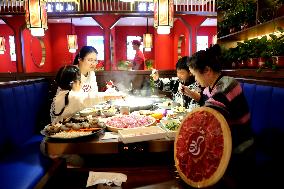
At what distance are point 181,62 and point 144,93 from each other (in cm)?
87

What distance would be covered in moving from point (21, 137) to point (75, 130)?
1563 millimetres

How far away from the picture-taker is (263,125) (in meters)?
2.87

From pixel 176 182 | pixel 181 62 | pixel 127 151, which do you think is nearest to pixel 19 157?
pixel 127 151

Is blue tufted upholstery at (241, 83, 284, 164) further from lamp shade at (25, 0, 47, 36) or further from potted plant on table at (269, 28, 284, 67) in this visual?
lamp shade at (25, 0, 47, 36)

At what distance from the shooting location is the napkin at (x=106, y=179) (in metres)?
2.22

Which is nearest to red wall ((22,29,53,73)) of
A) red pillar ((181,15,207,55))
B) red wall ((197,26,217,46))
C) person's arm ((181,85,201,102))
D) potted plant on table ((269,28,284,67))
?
red pillar ((181,15,207,55))

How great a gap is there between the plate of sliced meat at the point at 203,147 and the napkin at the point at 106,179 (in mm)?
586

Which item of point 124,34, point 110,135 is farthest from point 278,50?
point 124,34

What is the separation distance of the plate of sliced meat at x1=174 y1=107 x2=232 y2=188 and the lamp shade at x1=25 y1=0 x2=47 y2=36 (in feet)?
11.8

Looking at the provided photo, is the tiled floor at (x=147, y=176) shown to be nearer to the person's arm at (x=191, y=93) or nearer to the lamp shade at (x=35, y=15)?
the person's arm at (x=191, y=93)

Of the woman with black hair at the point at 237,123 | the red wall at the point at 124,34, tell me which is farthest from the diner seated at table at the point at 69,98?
the red wall at the point at 124,34

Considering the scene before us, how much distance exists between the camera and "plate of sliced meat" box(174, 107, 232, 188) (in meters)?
1.69

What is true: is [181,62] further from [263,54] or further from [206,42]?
[206,42]

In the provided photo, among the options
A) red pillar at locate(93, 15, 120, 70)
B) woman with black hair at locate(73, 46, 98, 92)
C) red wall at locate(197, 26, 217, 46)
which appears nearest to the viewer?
woman with black hair at locate(73, 46, 98, 92)
